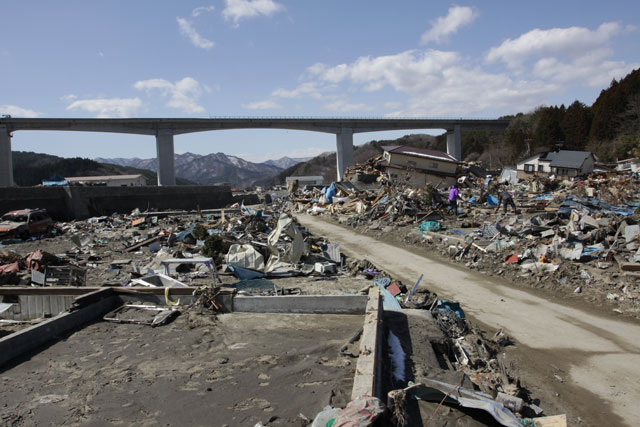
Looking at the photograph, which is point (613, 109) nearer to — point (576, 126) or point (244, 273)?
point (576, 126)

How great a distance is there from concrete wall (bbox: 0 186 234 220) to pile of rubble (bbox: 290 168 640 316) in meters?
16.1

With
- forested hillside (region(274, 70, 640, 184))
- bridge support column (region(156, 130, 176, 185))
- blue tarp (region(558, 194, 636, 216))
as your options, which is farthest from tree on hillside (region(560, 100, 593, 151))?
bridge support column (region(156, 130, 176, 185))

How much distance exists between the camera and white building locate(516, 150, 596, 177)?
134ft

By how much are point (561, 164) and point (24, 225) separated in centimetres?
4512

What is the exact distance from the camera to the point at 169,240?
53.0 feet

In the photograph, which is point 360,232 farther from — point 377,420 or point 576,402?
point 377,420

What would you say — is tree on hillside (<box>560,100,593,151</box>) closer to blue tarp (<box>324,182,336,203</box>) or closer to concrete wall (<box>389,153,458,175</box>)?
concrete wall (<box>389,153,458,175</box>)

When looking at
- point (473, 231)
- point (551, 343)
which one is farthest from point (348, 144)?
point (551, 343)

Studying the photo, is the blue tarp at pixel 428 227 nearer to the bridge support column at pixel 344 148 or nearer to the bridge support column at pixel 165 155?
the bridge support column at pixel 165 155

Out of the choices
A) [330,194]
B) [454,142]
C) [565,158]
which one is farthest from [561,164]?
[454,142]

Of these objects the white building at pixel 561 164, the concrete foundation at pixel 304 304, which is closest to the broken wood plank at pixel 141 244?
the concrete foundation at pixel 304 304

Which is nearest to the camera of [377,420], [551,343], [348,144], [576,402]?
[377,420]

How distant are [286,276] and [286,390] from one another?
6.66m

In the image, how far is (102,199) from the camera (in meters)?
30.9
